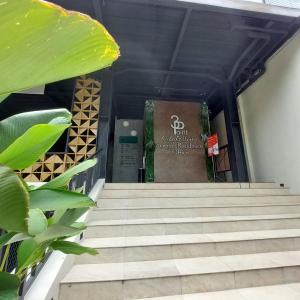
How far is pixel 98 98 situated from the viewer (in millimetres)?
4461

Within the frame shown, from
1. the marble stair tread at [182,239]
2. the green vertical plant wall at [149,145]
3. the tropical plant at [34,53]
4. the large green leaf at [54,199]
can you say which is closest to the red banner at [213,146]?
the green vertical plant wall at [149,145]

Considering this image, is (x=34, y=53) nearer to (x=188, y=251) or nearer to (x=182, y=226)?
(x=188, y=251)

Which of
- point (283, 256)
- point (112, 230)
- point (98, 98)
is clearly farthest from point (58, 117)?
point (98, 98)

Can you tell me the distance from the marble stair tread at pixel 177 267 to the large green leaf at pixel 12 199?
1.48 meters

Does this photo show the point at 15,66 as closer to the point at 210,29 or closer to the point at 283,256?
the point at 283,256

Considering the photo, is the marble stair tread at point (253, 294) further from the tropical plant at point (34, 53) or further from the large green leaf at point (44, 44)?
the large green leaf at point (44, 44)

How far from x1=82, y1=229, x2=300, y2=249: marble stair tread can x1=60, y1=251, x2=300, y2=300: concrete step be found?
0.16 metres

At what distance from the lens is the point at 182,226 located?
2.29 m

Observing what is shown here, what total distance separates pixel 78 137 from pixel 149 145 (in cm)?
168

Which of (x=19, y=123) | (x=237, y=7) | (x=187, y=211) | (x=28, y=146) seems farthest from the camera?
(x=237, y=7)

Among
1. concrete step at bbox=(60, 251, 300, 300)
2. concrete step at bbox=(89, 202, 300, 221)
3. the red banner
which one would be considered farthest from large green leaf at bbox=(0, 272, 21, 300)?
the red banner

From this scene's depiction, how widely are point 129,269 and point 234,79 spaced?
4931 millimetres

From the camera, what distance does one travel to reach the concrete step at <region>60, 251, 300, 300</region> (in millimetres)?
1480

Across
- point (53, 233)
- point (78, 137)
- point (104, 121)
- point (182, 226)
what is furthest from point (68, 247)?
point (104, 121)
